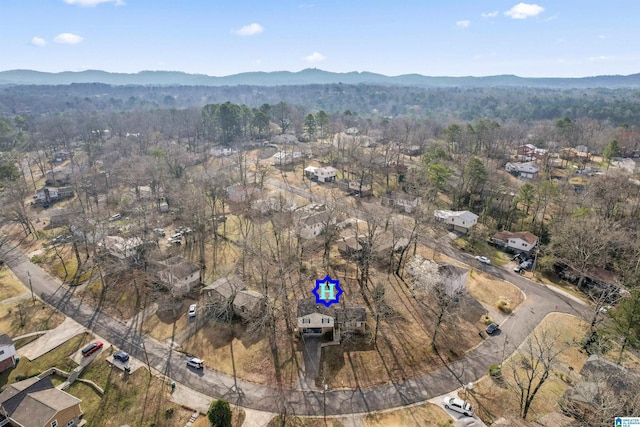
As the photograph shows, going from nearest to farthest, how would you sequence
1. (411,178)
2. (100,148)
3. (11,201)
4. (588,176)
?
(11,201) < (411,178) < (588,176) < (100,148)

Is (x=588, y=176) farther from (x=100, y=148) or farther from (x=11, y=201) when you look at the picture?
(x=100, y=148)

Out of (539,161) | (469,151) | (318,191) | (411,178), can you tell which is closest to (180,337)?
(318,191)

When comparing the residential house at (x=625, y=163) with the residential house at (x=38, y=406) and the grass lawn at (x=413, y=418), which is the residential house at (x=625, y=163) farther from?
the residential house at (x=38, y=406)

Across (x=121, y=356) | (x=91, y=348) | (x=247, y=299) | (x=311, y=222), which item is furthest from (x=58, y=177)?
(x=247, y=299)

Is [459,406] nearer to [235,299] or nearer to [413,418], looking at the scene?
[413,418]

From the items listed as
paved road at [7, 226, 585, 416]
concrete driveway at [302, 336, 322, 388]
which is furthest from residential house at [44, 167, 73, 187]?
concrete driveway at [302, 336, 322, 388]

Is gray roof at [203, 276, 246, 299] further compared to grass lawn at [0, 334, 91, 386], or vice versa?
gray roof at [203, 276, 246, 299]

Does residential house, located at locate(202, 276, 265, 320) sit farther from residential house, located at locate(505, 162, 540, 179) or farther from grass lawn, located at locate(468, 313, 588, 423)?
residential house, located at locate(505, 162, 540, 179)
